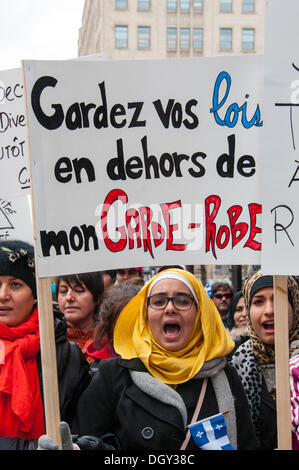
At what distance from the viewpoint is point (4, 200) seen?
10.8ft

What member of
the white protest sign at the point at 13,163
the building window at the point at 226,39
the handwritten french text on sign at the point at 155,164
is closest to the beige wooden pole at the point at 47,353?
the handwritten french text on sign at the point at 155,164

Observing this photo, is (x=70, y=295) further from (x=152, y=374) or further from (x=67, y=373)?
(x=152, y=374)

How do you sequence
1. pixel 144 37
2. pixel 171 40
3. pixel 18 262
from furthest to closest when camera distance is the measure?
pixel 171 40 → pixel 144 37 → pixel 18 262

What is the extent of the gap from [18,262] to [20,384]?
552mm

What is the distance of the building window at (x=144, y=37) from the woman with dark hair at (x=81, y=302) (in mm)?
44994

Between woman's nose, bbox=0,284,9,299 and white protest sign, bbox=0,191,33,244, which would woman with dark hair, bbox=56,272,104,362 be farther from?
woman's nose, bbox=0,284,9,299

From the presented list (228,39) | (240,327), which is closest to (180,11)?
(228,39)

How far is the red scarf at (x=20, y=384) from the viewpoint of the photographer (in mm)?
Result: 2479

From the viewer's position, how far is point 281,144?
219 cm

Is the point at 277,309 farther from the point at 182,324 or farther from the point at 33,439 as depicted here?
the point at 33,439

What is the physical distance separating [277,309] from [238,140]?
690mm

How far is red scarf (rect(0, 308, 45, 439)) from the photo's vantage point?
8.13 ft

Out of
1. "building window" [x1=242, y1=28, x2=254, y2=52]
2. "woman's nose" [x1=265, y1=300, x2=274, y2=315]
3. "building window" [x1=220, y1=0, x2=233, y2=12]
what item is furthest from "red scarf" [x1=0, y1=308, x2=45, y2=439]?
"building window" [x1=220, y1=0, x2=233, y2=12]

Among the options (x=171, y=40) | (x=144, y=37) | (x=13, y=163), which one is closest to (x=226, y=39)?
(x=171, y=40)
